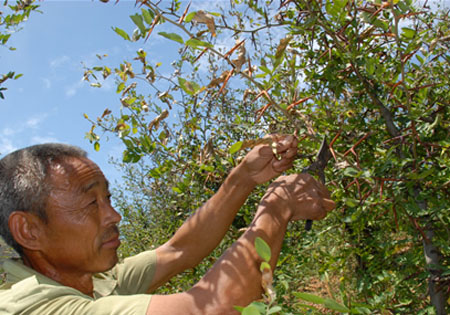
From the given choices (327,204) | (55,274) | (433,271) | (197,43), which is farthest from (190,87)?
(433,271)

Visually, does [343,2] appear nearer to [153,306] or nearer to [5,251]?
[153,306]

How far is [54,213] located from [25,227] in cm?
11

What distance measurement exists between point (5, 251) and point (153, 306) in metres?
4.96

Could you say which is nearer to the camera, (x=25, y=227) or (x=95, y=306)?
(x=95, y=306)

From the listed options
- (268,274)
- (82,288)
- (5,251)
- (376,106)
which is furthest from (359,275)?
(5,251)

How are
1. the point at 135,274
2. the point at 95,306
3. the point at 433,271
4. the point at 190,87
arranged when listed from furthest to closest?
the point at 135,274 < the point at 433,271 < the point at 190,87 < the point at 95,306

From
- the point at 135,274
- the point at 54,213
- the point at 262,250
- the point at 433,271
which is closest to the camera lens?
the point at 262,250

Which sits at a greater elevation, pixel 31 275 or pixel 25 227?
pixel 25 227

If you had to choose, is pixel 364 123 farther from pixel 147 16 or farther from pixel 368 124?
pixel 147 16

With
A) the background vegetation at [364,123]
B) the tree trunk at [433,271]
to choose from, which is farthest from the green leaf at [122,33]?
the tree trunk at [433,271]

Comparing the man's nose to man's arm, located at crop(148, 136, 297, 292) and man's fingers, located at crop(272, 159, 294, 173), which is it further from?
man's fingers, located at crop(272, 159, 294, 173)

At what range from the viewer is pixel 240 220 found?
3.23 meters

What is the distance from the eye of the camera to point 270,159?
6.27 ft

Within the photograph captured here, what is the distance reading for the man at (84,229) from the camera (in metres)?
1.33
